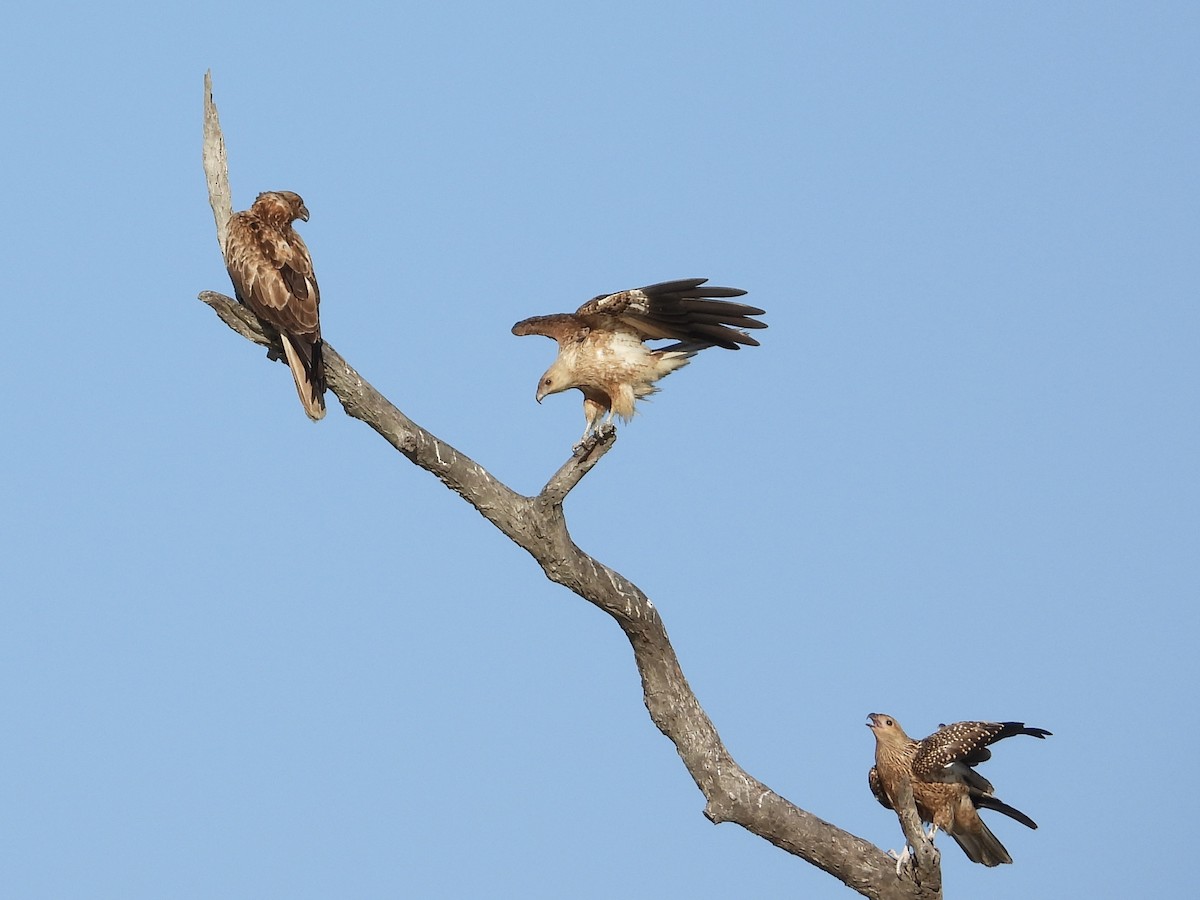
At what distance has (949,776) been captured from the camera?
8.62 metres

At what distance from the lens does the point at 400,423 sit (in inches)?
317

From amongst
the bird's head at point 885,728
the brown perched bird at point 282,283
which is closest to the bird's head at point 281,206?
the brown perched bird at point 282,283

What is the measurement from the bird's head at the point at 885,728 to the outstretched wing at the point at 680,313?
2061 mm

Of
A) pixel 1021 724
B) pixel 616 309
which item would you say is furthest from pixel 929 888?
pixel 616 309

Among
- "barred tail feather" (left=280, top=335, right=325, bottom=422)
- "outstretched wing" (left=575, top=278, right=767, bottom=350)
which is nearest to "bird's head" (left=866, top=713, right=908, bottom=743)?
"outstretched wing" (left=575, top=278, right=767, bottom=350)

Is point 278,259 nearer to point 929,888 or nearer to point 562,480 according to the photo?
point 562,480

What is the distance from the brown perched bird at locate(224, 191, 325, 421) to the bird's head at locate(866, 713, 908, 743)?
3300 mm

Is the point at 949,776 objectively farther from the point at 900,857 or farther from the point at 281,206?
the point at 281,206

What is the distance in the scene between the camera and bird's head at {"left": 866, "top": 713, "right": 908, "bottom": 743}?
28.8ft

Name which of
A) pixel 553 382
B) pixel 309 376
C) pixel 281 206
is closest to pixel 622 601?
pixel 553 382

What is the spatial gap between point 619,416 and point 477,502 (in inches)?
44.1

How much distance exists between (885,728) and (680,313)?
2.42 metres

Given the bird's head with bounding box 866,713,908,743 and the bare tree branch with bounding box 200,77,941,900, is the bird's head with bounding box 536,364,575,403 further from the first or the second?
the bird's head with bounding box 866,713,908,743

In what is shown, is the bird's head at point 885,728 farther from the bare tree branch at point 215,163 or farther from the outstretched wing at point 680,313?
the bare tree branch at point 215,163
